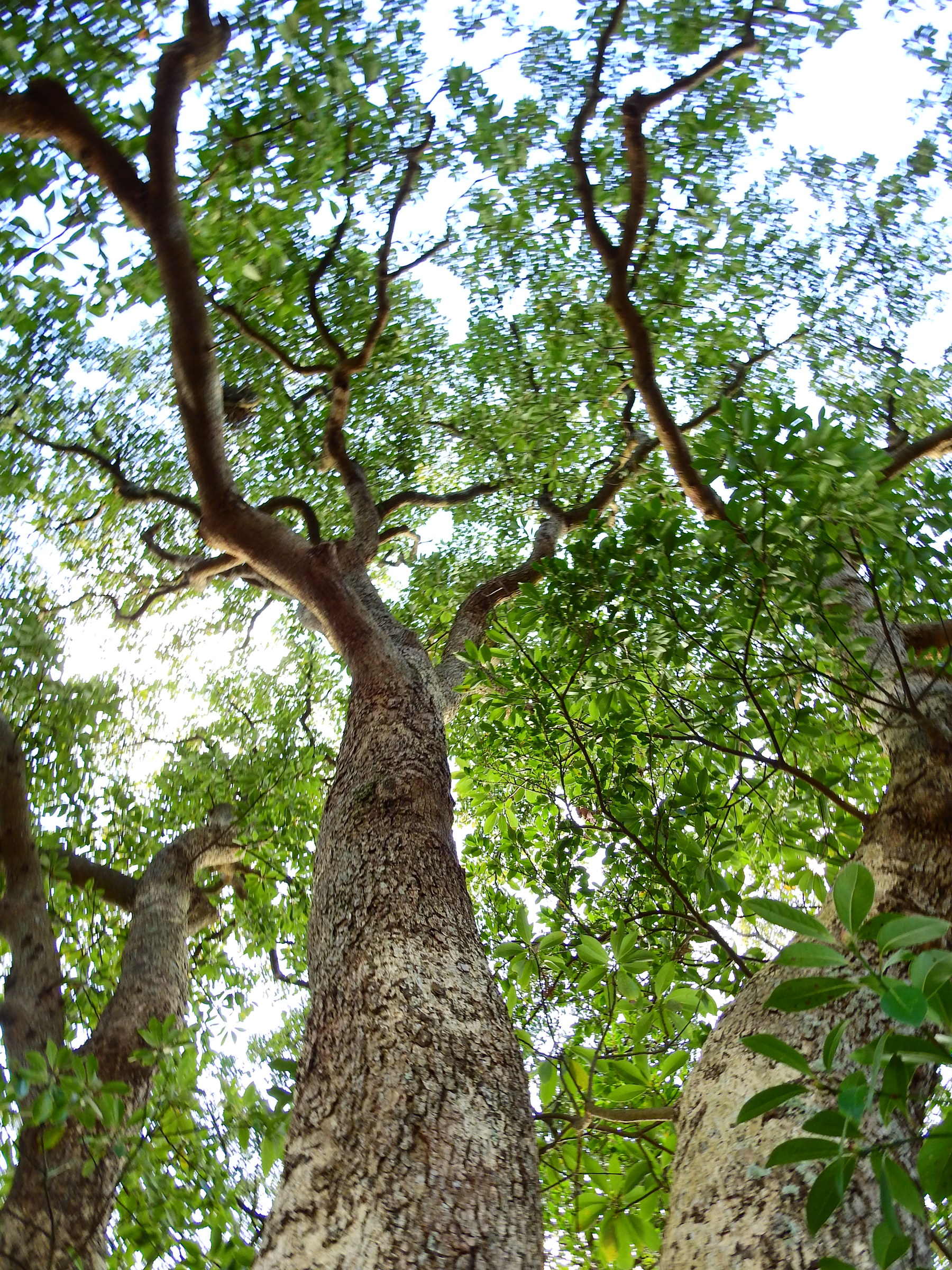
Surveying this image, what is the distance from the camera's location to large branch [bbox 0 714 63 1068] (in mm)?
4168

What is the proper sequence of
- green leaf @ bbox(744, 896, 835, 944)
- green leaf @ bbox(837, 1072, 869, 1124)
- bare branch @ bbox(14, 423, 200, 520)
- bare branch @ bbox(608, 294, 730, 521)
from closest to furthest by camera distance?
green leaf @ bbox(837, 1072, 869, 1124) → green leaf @ bbox(744, 896, 835, 944) → bare branch @ bbox(608, 294, 730, 521) → bare branch @ bbox(14, 423, 200, 520)

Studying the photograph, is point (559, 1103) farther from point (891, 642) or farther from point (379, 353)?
point (379, 353)

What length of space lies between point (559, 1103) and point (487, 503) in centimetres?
622

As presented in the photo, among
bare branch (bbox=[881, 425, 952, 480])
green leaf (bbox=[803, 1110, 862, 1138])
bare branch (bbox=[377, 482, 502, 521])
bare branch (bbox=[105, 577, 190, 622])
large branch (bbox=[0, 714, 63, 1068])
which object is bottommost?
green leaf (bbox=[803, 1110, 862, 1138])

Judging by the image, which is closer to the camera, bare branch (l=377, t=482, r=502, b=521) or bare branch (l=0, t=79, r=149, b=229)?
bare branch (l=0, t=79, r=149, b=229)

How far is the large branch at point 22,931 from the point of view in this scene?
4.17 metres

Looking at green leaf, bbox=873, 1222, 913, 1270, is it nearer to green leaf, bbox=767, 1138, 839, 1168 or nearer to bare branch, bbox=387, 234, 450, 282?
green leaf, bbox=767, 1138, 839, 1168

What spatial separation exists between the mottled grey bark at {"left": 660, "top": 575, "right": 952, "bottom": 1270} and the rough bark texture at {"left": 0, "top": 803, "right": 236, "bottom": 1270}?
4.96 feet

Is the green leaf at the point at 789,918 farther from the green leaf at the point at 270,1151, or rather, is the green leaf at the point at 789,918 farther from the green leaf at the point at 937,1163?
the green leaf at the point at 270,1151

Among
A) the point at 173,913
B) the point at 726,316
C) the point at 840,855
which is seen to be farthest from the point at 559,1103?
the point at 726,316

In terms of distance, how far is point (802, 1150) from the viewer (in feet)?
3.63

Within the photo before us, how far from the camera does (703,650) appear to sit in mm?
3451

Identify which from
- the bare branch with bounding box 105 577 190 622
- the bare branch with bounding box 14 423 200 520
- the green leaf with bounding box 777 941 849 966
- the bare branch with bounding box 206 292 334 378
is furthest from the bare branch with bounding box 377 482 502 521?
the green leaf with bounding box 777 941 849 966

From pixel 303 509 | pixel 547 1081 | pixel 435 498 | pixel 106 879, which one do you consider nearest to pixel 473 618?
pixel 303 509
